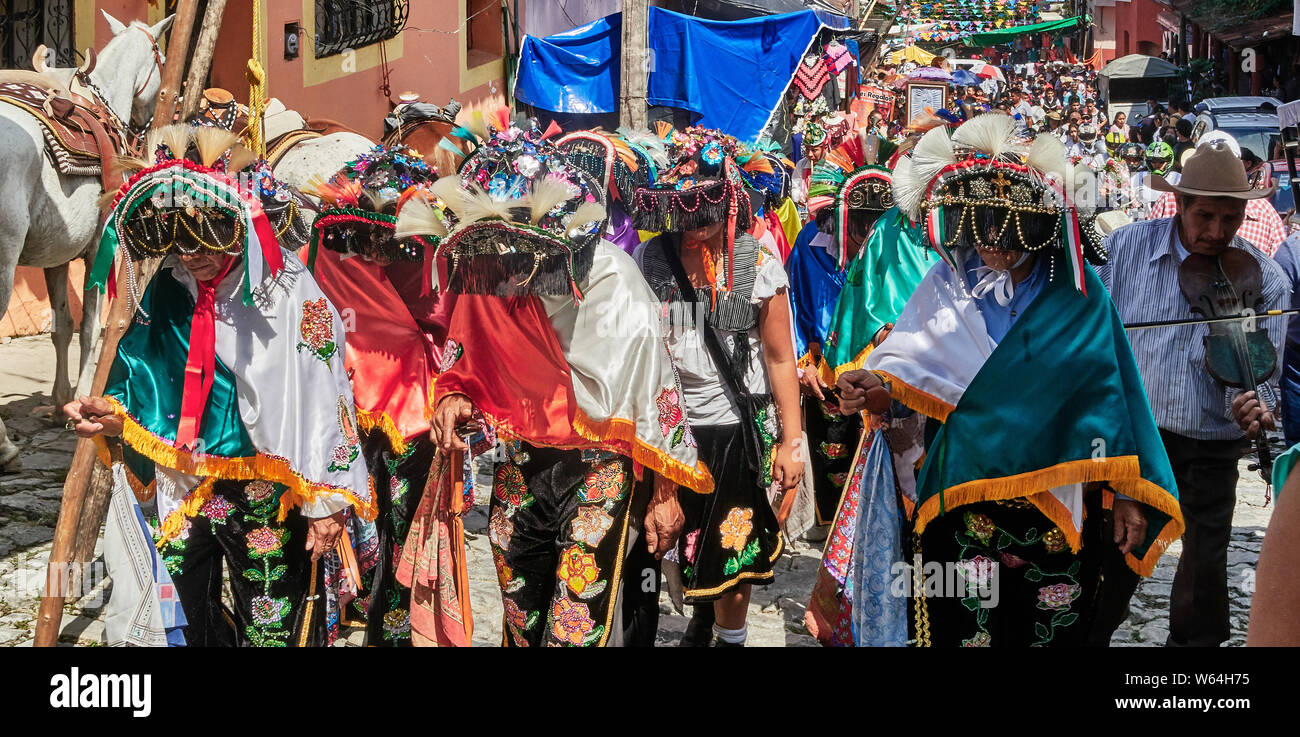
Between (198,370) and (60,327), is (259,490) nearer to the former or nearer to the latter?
(198,370)

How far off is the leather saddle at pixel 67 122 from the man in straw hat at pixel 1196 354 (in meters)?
5.64

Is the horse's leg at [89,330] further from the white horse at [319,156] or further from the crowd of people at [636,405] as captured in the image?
the crowd of people at [636,405]

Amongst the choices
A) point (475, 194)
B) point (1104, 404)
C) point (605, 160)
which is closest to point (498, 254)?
point (475, 194)

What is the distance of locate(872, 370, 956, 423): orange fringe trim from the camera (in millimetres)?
4242

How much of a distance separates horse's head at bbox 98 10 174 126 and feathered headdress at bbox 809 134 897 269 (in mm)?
4753

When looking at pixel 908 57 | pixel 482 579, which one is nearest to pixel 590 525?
pixel 482 579

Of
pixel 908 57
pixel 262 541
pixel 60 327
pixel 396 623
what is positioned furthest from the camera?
pixel 908 57

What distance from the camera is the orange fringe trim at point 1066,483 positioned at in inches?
155

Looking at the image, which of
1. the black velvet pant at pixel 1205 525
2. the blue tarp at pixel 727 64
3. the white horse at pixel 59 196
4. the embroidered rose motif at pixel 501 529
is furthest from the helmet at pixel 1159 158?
the embroidered rose motif at pixel 501 529

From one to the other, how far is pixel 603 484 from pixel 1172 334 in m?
2.51

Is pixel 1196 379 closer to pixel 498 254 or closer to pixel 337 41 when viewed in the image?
pixel 498 254

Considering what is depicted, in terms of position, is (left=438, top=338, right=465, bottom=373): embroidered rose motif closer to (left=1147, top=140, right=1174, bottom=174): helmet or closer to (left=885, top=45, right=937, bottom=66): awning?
(left=1147, top=140, right=1174, bottom=174): helmet

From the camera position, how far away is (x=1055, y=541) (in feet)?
13.4
